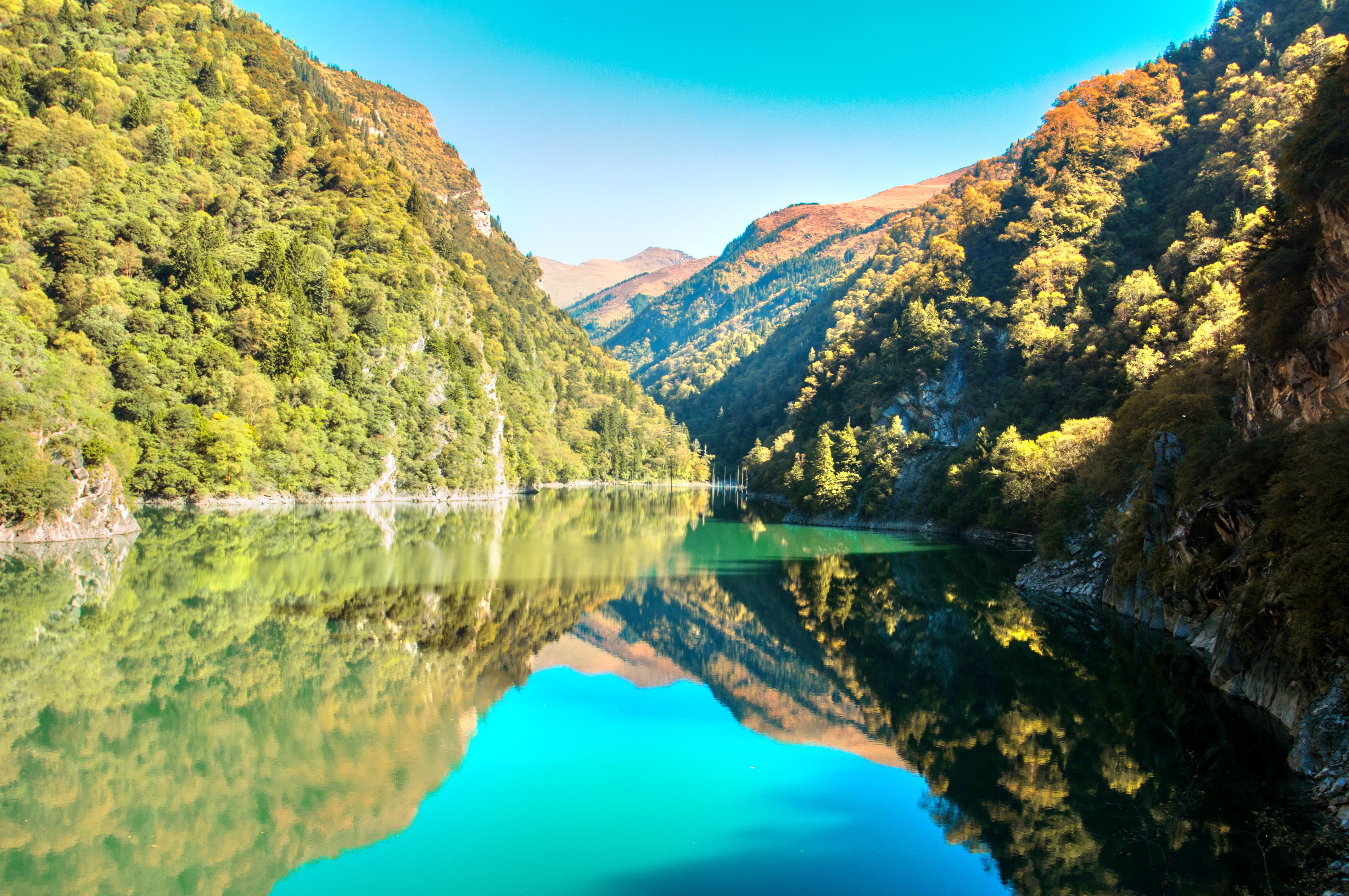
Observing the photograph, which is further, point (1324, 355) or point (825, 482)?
point (825, 482)

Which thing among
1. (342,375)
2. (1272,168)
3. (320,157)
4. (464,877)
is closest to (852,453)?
(1272,168)

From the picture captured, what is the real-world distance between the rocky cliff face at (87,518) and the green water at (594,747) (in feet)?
39.5

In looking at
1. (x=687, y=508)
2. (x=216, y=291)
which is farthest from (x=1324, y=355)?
(x=216, y=291)

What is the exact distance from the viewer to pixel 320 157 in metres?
102

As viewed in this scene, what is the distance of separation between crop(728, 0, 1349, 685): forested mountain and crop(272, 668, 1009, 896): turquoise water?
815 centimetres

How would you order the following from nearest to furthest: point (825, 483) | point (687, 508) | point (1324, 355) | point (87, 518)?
point (1324, 355)
point (87, 518)
point (825, 483)
point (687, 508)

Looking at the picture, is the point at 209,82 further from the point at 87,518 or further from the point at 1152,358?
the point at 1152,358

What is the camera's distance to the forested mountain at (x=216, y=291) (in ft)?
184

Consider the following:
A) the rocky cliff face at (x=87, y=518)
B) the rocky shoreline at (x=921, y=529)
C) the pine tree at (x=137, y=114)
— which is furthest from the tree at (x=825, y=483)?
the pine tree at (x=137, y=114)

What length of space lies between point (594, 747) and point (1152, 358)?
5348 centimetres

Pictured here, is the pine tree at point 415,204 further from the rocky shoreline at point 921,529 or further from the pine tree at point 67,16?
the rocky shoreline at point 921,529

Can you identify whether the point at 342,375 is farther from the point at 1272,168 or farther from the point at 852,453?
the point at 1272,168

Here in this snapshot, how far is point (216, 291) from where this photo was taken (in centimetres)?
6956

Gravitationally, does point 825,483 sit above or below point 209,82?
below
